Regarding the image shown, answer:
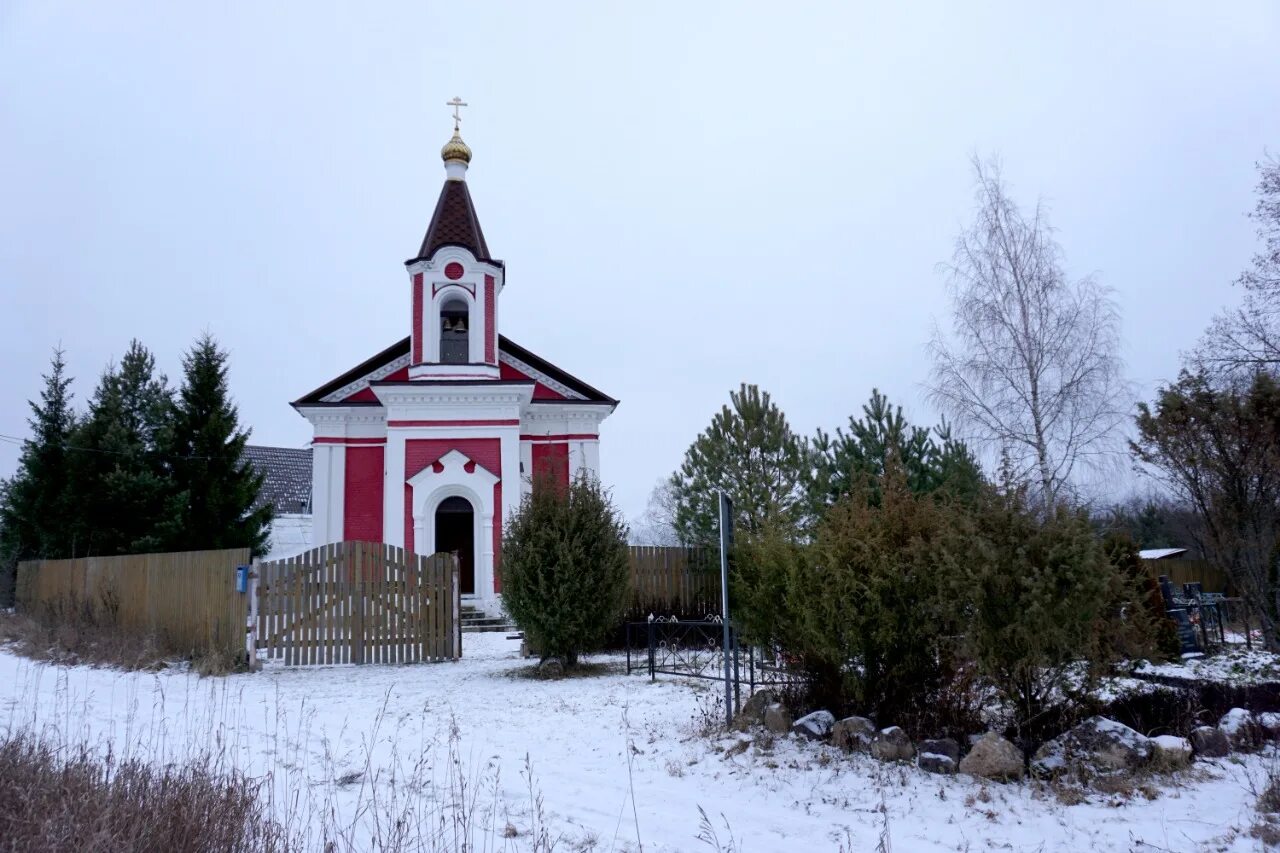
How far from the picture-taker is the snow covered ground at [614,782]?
16.3 feet

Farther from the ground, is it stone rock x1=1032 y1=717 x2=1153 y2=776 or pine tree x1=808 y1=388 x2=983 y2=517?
pine tree x1=808 y1=388 x2=983 y2=517

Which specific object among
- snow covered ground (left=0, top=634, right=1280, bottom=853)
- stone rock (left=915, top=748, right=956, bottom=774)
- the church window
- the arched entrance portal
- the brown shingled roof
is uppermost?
the brown shingled roof

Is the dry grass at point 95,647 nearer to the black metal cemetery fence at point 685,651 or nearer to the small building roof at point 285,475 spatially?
the black metal cemetery fence at point 685,651

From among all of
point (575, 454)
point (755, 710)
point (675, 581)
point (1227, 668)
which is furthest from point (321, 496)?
point (1227, 668)

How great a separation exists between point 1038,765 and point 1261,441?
6.70 meters

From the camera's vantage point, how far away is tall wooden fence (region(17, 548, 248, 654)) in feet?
44.3

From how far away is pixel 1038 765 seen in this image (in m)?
5.98

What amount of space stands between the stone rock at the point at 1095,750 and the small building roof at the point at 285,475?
1327 inches

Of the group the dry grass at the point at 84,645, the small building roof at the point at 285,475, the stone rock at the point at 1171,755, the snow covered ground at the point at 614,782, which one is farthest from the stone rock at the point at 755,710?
the small building roof at the point at 285,475

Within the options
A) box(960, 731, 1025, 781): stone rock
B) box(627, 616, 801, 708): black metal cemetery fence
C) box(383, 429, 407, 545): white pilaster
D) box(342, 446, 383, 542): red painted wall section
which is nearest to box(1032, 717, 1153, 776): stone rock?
box(960, 731, 1025, 781): stone rock

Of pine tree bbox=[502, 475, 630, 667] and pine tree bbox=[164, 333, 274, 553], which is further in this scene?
pine tree bbox=[164, 333, 274, 553]

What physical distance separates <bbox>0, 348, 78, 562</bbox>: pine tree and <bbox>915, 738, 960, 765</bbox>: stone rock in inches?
1094

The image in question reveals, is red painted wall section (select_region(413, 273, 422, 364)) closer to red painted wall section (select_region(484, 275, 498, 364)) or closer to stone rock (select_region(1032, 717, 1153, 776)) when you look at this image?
red painted wall section (select_region(484, 275, 498, 364))

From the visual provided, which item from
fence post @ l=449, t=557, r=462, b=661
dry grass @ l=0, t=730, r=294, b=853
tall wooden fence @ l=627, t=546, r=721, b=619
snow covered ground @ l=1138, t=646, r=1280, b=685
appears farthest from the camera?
tall wooden fence @ l=627, t=546, r=721, b=619
